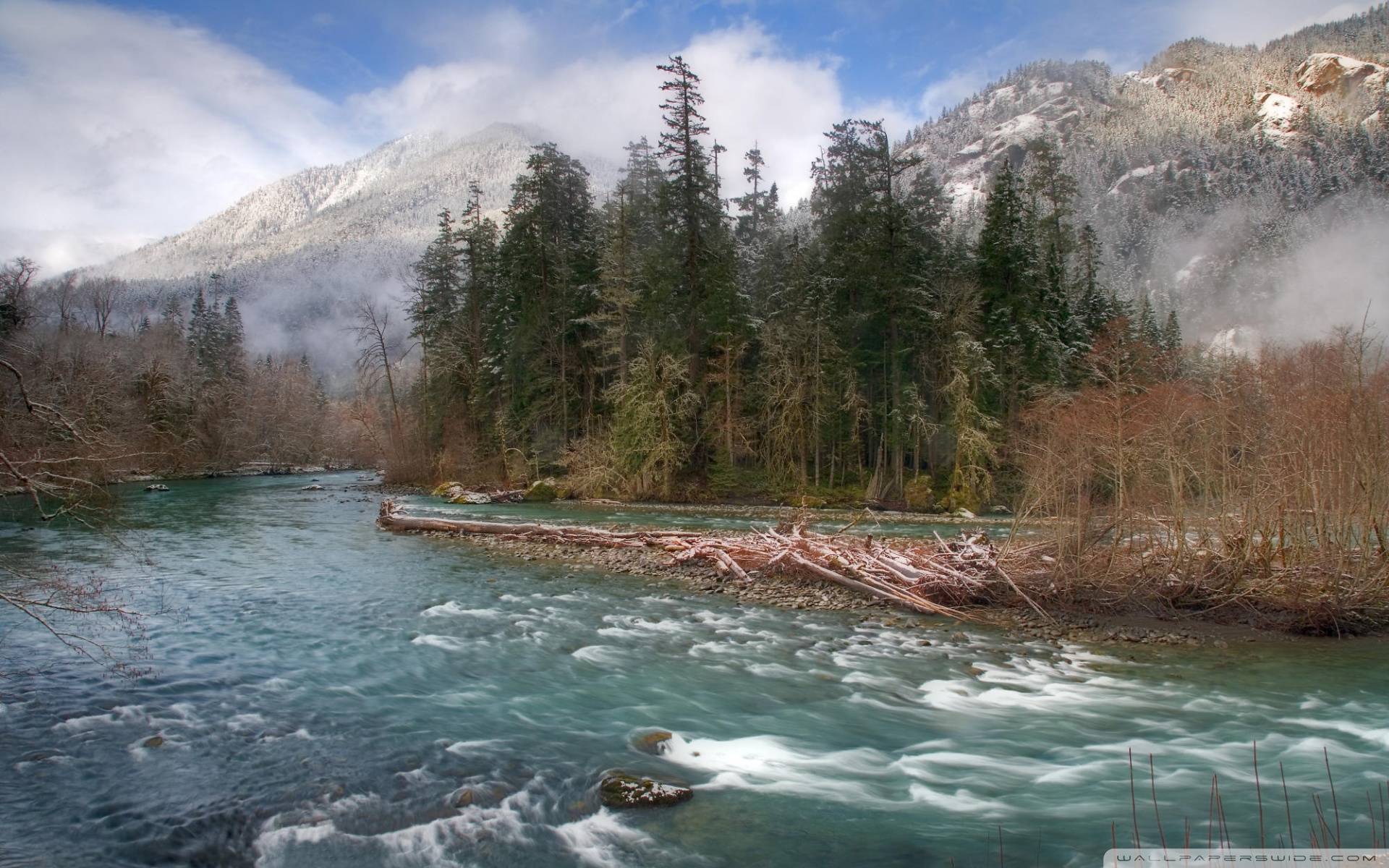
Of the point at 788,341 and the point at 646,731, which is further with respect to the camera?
the point at 788,341

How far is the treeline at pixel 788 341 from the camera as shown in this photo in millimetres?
31766

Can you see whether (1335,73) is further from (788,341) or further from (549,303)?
(549,303)

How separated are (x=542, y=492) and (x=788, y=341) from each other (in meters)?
14.0

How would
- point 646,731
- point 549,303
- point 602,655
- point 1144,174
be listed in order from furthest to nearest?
point 1144,174 → point 549,303 → point 602,655 → point 646,731

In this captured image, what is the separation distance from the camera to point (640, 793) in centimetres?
601

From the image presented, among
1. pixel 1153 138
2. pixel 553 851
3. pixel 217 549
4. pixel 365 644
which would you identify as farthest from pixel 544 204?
pixel 1153 138

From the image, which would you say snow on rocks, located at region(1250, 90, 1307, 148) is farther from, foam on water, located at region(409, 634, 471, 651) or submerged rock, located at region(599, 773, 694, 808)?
submerged rock, located at region(599, 773, 694, 808)

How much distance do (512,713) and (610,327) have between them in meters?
26.9

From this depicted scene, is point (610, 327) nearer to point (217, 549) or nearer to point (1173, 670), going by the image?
point (217, 549)

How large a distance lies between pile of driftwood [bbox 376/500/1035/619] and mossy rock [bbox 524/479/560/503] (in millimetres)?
13304

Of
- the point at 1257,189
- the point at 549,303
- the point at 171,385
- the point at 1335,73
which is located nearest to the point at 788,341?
the point at 549,303

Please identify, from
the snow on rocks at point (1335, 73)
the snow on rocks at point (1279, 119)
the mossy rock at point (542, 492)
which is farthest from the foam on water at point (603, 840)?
the snow on rocks at point (1335, 73)

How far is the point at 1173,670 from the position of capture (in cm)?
926

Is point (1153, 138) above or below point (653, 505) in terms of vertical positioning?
above
